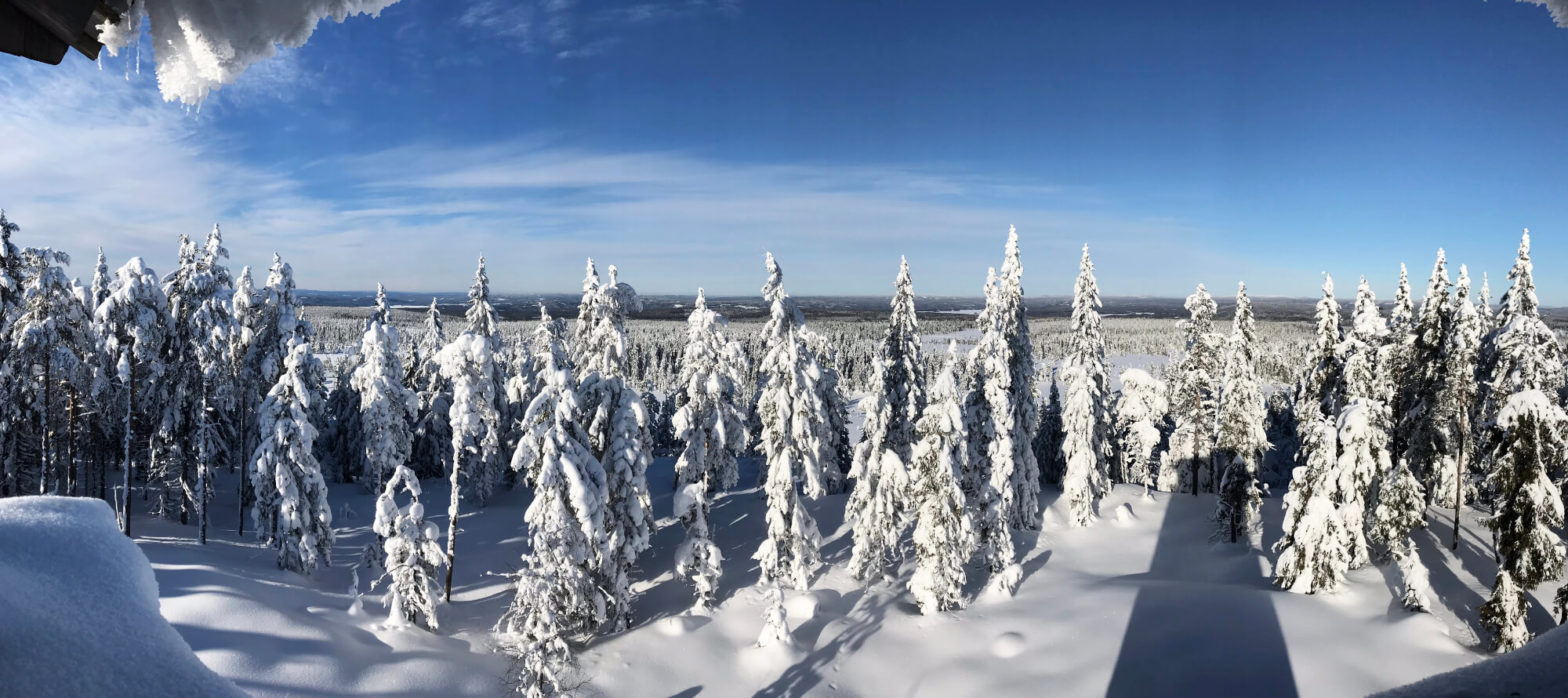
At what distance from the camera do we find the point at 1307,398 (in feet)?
106

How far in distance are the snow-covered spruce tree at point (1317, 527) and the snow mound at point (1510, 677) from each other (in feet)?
87.6

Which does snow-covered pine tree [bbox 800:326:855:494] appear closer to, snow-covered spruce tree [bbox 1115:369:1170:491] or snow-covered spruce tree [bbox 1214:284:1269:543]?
snow-covered spruce tree [bbox 1115:369:1170:491]

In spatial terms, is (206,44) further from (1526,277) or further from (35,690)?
(1526,277)

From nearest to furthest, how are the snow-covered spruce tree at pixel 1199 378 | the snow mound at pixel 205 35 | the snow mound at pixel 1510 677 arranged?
the snow mound at pixel 1510 677
the snow mound at pixel 205 35
the snow-covered spruce tree at pixel 1199 378

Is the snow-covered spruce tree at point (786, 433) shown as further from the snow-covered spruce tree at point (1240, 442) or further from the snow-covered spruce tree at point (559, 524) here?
the snow-covered spruce tree at point (1240, 442)

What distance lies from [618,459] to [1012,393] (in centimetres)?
2017

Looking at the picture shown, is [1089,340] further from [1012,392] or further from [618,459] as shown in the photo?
[618,459]

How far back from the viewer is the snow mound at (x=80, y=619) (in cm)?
239

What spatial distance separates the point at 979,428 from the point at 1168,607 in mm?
10174

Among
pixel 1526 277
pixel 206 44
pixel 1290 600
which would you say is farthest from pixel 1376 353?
pixel 206 44

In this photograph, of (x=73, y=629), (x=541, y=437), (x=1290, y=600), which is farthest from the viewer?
(x=1290, y=600)

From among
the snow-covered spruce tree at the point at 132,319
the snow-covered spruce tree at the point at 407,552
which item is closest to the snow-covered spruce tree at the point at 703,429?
the snow-covered spruce tree at the point at 407,552

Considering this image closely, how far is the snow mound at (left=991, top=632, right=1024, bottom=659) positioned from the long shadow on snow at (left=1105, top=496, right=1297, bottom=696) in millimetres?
3081

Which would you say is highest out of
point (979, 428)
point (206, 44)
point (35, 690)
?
point (206, 44)
